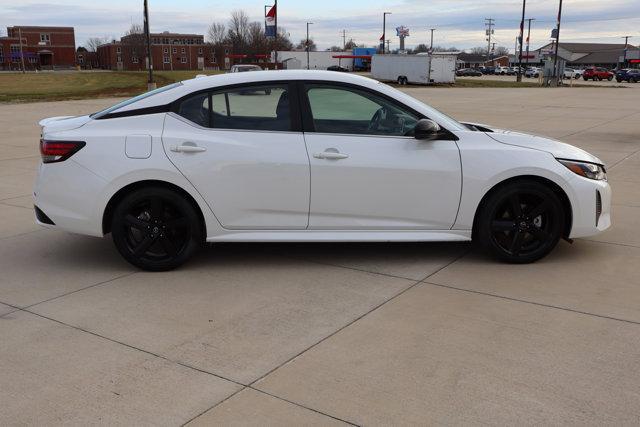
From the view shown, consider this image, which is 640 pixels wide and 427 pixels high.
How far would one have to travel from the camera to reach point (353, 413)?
2965mm

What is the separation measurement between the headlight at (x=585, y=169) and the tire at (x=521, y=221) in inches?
10.7

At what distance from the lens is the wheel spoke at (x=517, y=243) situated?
5.12 m

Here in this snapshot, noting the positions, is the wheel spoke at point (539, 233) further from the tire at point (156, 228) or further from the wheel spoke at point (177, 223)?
the wheel spoke at point (177, 223)

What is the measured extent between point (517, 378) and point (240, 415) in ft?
4.88

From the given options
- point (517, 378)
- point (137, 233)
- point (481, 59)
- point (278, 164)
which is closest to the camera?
point (517, 378)

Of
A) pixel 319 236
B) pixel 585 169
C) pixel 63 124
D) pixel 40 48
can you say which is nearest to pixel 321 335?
pixel 319 236

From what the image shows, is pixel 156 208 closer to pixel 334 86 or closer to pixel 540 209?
pixel 334 86

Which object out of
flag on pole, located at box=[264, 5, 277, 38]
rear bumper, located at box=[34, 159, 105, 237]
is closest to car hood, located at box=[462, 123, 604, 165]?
rear bumper, located at box=[34, 159, 105, 237]

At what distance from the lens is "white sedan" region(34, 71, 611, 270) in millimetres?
4875

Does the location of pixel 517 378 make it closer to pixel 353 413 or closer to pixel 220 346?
pixel 353 413

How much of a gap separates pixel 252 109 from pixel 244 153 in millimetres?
401

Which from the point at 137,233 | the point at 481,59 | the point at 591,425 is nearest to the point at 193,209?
the point at 137,233

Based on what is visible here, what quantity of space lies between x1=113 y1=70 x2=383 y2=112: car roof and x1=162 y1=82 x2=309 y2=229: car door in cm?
6

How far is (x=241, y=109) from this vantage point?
5004 millimetres
